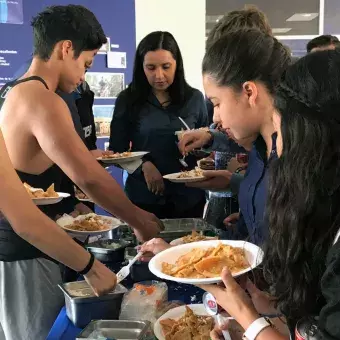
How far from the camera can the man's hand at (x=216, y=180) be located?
6.58ft

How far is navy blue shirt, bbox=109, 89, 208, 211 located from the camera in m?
2.55

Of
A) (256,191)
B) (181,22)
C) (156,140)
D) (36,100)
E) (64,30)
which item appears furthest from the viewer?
(181,22)

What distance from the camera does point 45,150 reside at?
1536 mm

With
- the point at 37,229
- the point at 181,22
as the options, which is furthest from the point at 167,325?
the point at 181,22

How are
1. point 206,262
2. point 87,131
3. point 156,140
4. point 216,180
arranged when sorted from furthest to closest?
point 87,131 → point 156,140 → point 216,180 → point 206,262

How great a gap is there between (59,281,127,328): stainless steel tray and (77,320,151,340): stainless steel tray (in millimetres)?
68

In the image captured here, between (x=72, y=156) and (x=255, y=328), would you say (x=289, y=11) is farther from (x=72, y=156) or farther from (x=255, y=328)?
(x=255, y=328)

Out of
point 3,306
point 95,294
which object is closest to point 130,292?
point 95,294

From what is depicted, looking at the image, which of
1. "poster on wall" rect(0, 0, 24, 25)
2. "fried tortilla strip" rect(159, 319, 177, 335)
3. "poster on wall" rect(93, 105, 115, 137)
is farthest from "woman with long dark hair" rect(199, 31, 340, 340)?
"poster on wall" rect(93, 105, 115, 137)

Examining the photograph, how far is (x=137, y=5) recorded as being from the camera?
162 inches

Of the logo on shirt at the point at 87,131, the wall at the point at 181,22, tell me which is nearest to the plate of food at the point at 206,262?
the logo on shirt at the point at 87,131

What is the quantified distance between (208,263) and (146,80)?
164 centimetres

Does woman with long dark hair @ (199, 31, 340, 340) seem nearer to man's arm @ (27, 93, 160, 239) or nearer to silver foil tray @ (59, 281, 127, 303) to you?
silver foil tray @ (59, 281, 127, 303)

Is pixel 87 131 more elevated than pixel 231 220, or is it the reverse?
pixel 87 131
